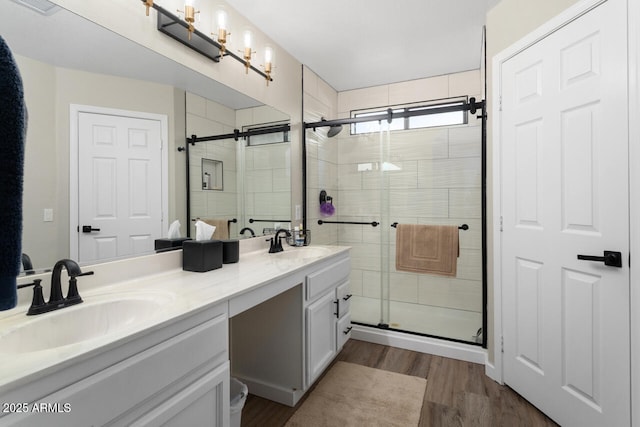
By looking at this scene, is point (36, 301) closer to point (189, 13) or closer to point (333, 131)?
point (189, 13)

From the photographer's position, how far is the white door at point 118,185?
1.26m

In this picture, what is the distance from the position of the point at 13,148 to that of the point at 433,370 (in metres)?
2.50

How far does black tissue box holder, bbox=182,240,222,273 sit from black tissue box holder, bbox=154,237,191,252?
0.16ft

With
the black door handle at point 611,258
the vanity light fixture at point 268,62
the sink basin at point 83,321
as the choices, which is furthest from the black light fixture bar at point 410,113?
the sink basin at point 83,321

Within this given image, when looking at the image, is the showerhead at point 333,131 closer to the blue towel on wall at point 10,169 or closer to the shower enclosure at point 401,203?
the shower enclosure at point 401,203

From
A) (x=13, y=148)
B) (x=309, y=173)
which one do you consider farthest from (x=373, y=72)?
(x=13, y=148)

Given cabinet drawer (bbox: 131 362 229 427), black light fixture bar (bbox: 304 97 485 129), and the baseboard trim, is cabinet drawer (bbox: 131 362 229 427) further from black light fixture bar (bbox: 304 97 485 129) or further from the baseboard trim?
black light fixture bar (bbox: 304 97 485 129)

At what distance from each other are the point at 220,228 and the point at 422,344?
1826 millimetres

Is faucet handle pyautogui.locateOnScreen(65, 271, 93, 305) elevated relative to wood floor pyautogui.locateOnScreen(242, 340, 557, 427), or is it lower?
elevated

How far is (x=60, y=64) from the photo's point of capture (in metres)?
1.17

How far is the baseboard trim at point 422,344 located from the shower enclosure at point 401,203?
0.06 metres

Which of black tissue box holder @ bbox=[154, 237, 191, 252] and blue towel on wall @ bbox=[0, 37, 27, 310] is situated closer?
blue towel on wall @ bbox=[0, 37, 27, 310]

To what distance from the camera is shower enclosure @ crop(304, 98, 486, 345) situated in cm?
259

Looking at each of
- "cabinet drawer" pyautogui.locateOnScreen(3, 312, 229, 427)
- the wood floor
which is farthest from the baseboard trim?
"cabinet drawer" pyautogui.locateOnScreen(3, 312, 229, 427)
